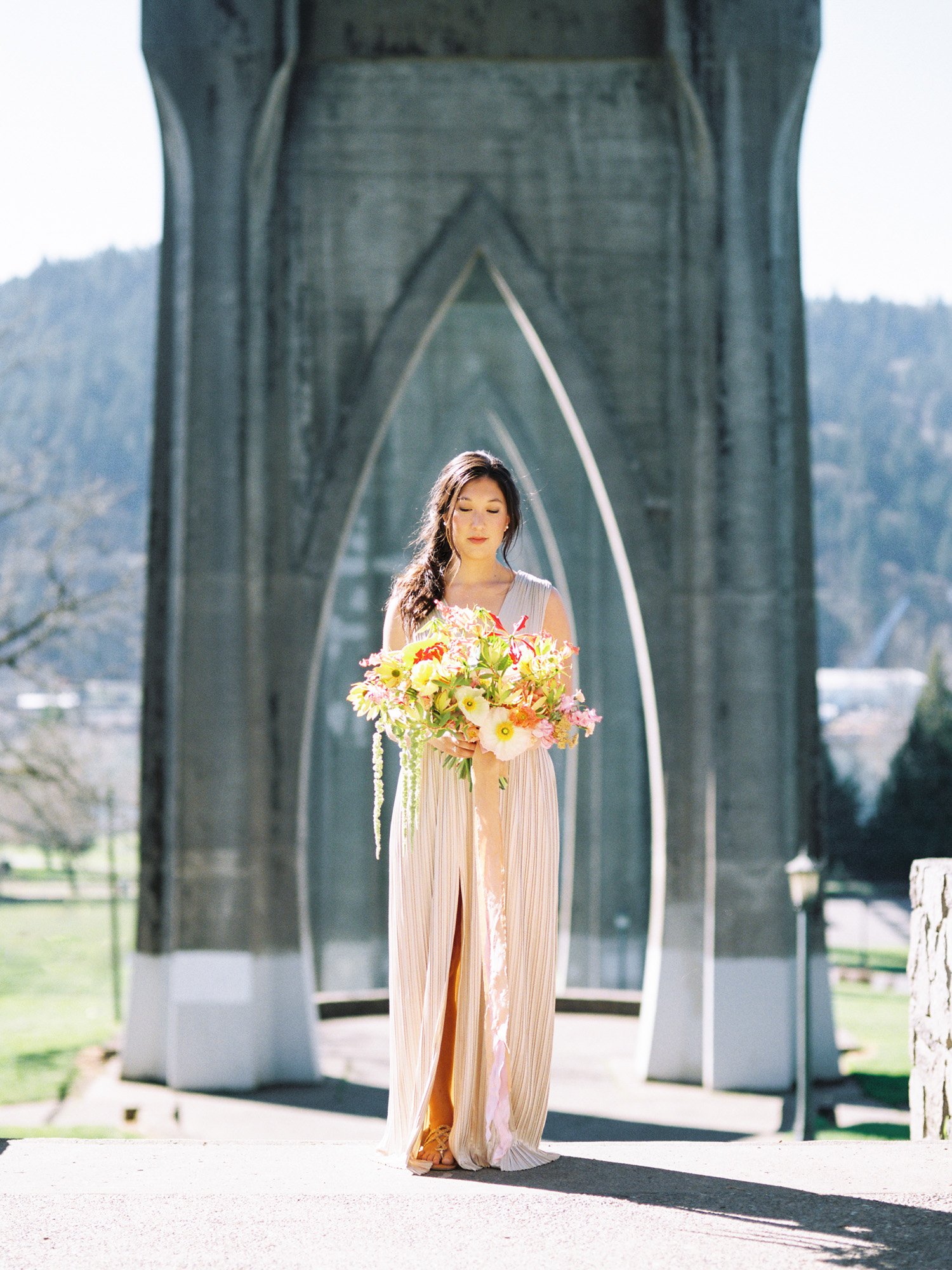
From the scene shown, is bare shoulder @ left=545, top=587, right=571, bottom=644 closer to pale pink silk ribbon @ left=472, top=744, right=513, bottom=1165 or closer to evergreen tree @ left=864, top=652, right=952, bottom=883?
pale pink silk ribbon @ left=472, top=744, right=513, bottom=1165

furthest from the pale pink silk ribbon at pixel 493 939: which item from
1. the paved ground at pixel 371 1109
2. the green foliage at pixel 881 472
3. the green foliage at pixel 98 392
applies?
the green foliage at pixel 881 472

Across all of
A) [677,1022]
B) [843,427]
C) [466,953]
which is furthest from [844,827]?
[843,427]

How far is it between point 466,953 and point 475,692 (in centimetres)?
85

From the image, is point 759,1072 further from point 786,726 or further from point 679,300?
point 679,300

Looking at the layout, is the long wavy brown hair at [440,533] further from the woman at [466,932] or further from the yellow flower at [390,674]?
the yellow flower at [390,674]

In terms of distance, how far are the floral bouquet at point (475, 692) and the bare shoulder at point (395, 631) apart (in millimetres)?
177

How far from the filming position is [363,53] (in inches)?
583

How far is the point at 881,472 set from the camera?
10375 cm

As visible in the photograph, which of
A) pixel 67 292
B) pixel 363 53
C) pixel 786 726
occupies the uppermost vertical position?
pixel 67 292

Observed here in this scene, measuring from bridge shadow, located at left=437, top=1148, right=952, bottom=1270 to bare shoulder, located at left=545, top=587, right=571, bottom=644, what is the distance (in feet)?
5.31

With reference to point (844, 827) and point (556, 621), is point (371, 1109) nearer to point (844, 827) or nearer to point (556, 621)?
point (556, 621)

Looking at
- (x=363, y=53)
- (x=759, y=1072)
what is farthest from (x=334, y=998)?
(x=363, y=53)

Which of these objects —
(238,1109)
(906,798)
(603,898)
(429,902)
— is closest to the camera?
(429,902)

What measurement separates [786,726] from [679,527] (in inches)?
87.4
